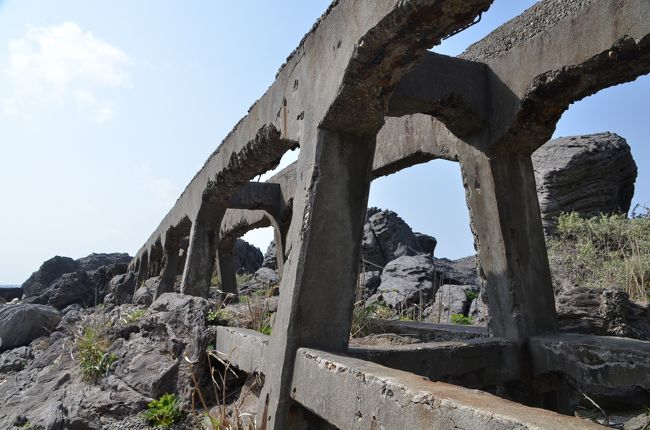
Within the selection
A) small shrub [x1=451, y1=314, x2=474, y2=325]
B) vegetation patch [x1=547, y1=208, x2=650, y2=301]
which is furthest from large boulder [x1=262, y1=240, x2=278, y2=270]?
small shrub [x1=451, y1=314, x2=474, y2=325]

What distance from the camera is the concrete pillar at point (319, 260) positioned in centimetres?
318

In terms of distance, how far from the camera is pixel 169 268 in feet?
37.6

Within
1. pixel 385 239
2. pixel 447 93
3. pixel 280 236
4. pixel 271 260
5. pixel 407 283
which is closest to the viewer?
pixel 447 93

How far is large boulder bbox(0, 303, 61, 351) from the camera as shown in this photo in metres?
11.5

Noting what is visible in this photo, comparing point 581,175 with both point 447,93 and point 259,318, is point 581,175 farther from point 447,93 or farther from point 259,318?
point 259,318

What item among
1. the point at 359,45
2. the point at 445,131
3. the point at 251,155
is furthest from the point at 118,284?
the point at 359,45

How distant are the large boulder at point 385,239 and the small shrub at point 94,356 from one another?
8.74m

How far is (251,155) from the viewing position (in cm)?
562

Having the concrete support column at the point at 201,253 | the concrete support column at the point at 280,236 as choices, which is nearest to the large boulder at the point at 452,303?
the concrete support column at the point at 280,236

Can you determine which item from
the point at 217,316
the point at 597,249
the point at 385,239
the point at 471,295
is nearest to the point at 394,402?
the point at 217,316

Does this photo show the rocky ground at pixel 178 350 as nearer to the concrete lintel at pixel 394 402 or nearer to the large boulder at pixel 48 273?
the concrete lintel at pixel 394 402

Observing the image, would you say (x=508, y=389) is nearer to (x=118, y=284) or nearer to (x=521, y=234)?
(x=521, y=234)

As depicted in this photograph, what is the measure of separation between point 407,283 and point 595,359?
6.13 meters

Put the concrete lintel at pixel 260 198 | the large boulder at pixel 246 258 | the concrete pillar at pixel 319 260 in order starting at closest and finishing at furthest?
the concrete pillar at pixel 319 260
the concrete lintel at pixel 260 198
the large boulder at pixel 246 258
